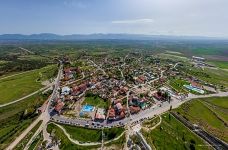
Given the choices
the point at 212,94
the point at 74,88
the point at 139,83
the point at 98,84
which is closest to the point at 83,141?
the point at 74,88

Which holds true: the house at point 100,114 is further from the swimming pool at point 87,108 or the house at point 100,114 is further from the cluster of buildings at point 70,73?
the cluster of buildings at point 70,73

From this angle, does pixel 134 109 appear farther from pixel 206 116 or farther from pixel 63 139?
pixel 206 116

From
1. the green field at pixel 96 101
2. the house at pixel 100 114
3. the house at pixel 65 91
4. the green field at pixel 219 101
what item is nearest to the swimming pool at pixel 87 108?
the green field at pixel 96 101

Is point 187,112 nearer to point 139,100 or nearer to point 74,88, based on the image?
point 139,100

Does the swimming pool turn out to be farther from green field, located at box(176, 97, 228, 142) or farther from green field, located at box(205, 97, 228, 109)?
green field, located at box(205, 97, 228, 109)

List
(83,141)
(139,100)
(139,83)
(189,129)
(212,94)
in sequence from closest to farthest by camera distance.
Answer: (83,141) → (189,129) → (139,100) → (212,94) → (139,83)
